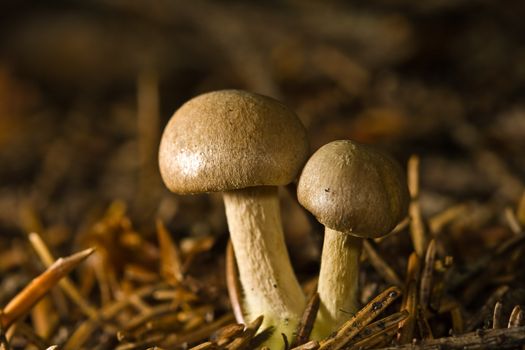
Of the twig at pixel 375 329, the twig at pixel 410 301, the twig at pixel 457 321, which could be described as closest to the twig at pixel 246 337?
the twig at pixel 375 329

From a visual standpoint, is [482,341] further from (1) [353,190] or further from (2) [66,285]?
(2) [66,285]

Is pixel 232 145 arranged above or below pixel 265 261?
above

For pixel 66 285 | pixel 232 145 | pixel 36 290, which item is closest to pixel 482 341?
pixel 232 145

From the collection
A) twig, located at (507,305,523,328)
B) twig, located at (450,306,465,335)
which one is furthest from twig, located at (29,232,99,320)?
twig, located at (507,305,523,328)

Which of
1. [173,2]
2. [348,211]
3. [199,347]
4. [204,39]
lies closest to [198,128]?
[348,211]

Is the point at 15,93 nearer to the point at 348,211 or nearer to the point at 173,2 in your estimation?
the point at 173,2

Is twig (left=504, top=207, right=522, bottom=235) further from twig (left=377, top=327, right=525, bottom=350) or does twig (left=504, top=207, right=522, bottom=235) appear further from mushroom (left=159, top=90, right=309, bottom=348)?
mushroom (left=159, top=90, right=309, bottom=348)
